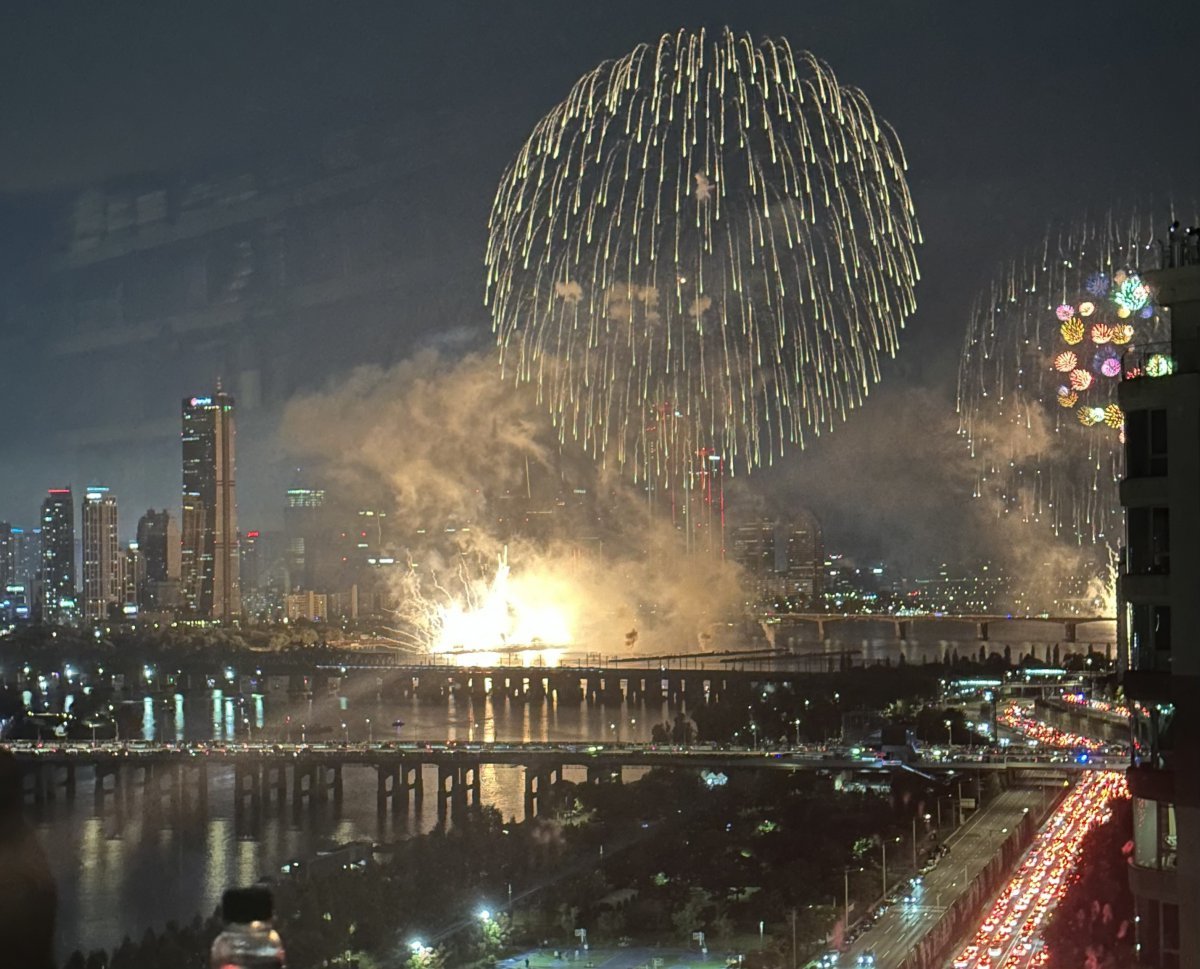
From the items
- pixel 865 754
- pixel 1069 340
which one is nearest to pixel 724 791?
pixel 865 754

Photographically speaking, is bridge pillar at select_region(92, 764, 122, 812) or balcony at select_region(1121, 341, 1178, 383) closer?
balcony at select_region(1121, 341, 1178, 383)

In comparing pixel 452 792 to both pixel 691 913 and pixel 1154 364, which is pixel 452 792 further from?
pixel 1154 364

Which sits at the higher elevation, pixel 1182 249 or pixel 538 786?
pixel 1182 249

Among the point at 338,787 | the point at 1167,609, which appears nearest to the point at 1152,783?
the point at 1167,609

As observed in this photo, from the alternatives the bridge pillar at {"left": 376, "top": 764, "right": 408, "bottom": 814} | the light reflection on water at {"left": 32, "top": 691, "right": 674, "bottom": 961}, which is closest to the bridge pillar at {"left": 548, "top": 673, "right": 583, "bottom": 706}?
the light reflection on water at {"left": 32, "top": 691, "right": 674, "bottom": 961}

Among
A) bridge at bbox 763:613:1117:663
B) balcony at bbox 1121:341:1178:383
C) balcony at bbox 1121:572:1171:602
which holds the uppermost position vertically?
balcony at bbox 1121:341:1178:383

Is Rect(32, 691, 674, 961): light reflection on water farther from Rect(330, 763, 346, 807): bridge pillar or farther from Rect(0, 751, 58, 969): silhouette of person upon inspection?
Rect(0, 751, 58, 969): silhouette of person
